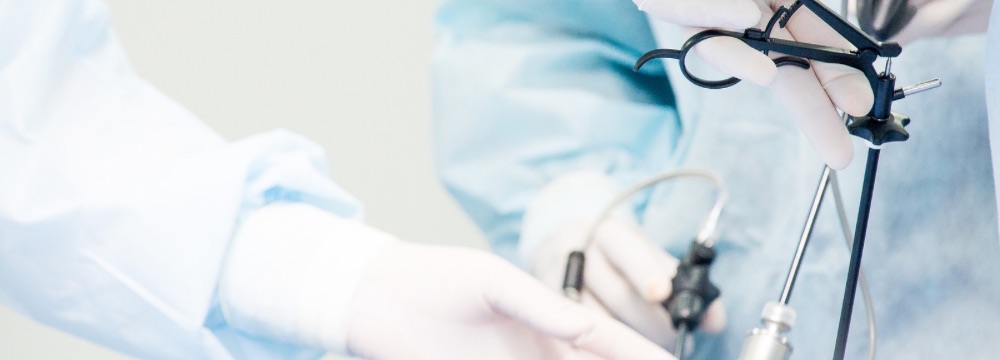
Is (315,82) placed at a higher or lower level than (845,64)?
higher

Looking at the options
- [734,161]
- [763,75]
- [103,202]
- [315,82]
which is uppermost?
[315,82]

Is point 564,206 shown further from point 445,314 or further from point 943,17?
point 943,17

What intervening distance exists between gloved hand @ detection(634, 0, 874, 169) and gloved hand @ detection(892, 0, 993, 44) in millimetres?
58

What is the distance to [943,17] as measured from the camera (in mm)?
556

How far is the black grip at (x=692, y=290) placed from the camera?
2.26 ft

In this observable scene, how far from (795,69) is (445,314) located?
31cm

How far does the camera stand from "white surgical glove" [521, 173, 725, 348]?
0.75 metres

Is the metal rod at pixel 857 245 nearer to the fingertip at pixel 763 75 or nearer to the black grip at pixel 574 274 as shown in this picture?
the fingertip at pixel 763 75

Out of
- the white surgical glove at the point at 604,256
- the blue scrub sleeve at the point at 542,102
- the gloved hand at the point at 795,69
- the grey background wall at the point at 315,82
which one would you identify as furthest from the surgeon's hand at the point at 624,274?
the grey background wall at the point at 315,82

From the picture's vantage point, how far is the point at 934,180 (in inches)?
25.2

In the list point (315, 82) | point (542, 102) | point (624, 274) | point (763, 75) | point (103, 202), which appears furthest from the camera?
point (315, 82)

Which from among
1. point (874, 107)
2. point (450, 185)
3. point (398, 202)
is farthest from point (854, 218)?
point (398, 202)

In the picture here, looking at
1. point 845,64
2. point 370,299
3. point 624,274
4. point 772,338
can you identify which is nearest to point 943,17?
point 845,64

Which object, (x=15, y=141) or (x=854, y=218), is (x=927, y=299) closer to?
(x=854, y=218)
